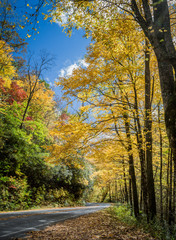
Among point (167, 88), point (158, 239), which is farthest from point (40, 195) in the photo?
point (167, 88)

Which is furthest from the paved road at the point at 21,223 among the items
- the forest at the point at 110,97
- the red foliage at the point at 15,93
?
the red foliage at the point at 15,93

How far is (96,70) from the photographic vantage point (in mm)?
6223

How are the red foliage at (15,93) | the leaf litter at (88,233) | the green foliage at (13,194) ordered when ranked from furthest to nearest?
the red foliage at (15,93)
the green foliage at (13,194)
the leaf litter at (88,233)

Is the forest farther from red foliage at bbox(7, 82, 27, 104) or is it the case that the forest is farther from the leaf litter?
the leaf litter

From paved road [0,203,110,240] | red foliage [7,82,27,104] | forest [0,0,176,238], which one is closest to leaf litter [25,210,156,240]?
paved road [0,203,110,240]

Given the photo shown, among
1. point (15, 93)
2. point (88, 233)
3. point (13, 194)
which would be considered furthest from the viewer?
point (15, 93)

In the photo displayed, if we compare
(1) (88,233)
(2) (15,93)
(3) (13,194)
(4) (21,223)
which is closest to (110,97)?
(1) (88,233)

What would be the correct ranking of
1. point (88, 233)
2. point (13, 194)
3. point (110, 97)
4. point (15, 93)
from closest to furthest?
point (88, 233), point (110, 97), point (13, 194), point (15, 93)

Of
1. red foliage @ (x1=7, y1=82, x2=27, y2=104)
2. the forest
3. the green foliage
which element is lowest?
the green foliage

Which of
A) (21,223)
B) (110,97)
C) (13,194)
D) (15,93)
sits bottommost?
(13,194)

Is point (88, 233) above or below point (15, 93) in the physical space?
below

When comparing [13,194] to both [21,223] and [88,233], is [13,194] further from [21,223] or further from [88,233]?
[88,233]

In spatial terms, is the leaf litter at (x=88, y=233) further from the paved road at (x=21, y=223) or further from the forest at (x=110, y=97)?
the forest at (x=110, y=97)

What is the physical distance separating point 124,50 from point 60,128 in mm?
4037
